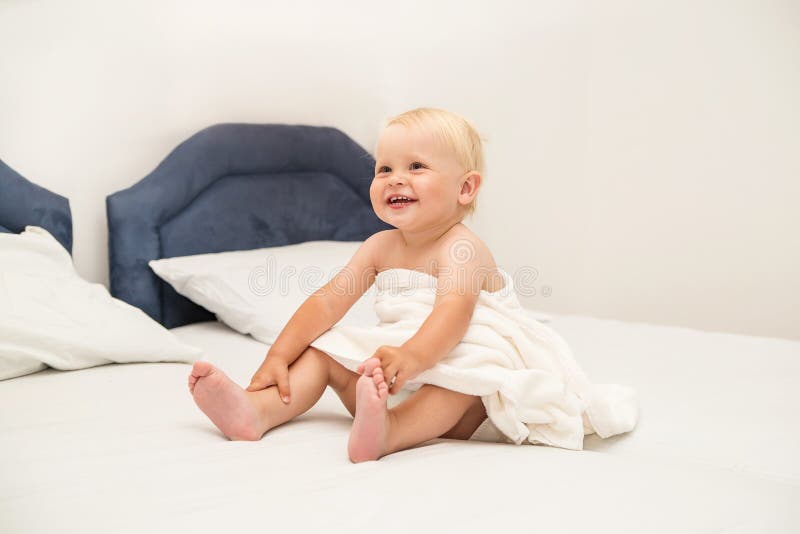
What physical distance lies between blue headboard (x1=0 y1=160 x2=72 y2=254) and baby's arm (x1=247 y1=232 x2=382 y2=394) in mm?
891

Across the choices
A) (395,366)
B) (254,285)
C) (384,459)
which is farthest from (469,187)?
(254,285)

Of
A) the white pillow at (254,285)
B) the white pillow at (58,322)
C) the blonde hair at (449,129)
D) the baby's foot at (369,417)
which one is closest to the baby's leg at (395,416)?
the baby's foot at (369,417)

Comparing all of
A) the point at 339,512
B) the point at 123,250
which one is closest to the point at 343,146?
the point at 123,250

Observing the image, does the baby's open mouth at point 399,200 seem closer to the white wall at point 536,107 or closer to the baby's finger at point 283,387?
the baby's finger at point 283,387

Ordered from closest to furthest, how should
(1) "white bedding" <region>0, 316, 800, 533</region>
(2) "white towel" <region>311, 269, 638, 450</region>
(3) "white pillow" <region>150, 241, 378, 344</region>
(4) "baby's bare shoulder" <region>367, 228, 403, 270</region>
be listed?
1. (1) "white bedding" <region>0, 316, 800, 533</region>
2. (2) "white towel" <region>311, 269, 638, 450</region>
3. (4) "baby's bare shoulder" <region>367, 228, 403, 270</region>
4. (3) "white pillow" <region>150, 241, 378, 344</region>

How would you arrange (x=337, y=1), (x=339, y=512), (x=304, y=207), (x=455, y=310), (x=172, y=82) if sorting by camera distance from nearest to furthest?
1. (x=339, y=512)
2. (x=455, y=310)
3. (x=172, y=82)
4. (x=304, y=207)
5. (x=337, y=1)

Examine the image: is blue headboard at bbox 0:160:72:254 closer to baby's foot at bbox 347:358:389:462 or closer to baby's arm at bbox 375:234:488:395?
baby's arm at bbox 375:234:488:395

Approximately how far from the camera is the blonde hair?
1.42 metres

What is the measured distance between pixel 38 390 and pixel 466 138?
A: 894 mm

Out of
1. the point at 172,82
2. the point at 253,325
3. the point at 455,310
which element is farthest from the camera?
the point at 172,82

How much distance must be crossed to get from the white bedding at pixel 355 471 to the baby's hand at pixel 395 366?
108 mm

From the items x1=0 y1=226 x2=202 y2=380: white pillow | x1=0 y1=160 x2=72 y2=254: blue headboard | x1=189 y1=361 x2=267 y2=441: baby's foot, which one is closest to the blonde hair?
x1=189 y1=361 x2=267 y2=441: baby's foot

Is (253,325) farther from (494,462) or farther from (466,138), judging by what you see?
(494,462)

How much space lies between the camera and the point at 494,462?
3.69ft
